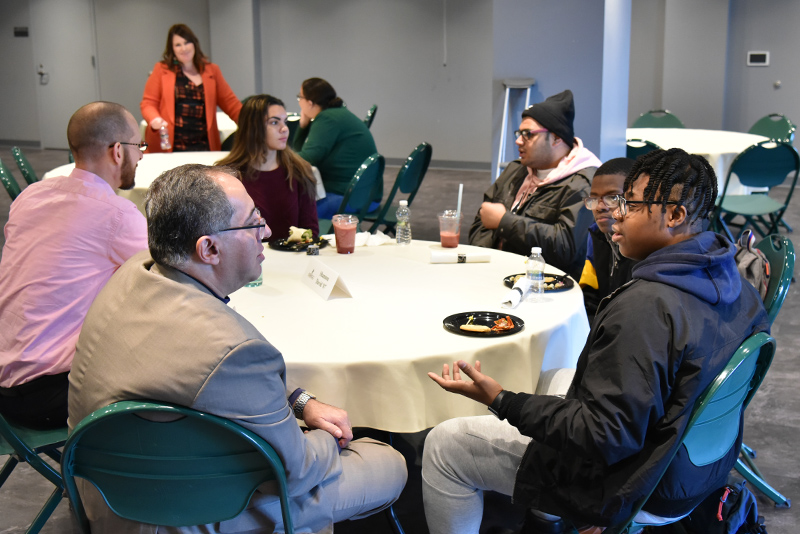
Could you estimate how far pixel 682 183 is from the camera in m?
1.66

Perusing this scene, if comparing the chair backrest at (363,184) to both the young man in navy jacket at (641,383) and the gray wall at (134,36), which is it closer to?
the young man in navy jacket at (641,383)

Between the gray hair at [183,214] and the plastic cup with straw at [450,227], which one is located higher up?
the gray hair at [183,214]

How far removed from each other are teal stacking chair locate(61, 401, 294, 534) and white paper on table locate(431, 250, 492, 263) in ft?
5.12

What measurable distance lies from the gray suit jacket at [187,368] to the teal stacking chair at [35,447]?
473 mm

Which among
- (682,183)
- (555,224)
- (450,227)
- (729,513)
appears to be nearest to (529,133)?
(555,224)

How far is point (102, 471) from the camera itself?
144cm

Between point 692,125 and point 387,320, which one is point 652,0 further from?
point 387,320

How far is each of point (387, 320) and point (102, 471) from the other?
0.99 meters

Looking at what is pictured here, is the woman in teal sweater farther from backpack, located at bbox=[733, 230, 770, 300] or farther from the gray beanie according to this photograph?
backpack, located at bbox=[733, 230, 770, 300]

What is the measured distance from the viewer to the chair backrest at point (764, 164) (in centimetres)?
522

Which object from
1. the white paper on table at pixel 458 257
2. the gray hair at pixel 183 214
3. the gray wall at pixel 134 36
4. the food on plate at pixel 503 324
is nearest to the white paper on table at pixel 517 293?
the food on plate at pixel 503 324

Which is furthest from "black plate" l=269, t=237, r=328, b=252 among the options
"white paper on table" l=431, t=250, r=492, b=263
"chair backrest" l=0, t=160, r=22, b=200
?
"chair backrest" l=0, t=160, r=22, b=200

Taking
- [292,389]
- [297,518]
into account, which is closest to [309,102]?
[292,389]

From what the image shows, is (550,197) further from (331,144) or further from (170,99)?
(170,99)
